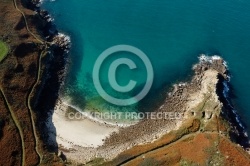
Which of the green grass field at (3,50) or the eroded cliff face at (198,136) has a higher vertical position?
the green grass field at (3,50)

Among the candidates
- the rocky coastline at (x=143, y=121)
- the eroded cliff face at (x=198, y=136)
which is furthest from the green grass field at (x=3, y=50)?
the eroded cliff face at (x=198, y=136)

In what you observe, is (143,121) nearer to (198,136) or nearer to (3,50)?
(198,136)

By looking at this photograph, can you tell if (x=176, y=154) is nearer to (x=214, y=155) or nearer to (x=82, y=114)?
(x=214, y=155)

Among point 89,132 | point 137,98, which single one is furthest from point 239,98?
point 89,132

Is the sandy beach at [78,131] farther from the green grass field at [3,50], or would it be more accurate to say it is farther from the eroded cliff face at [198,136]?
the green grass field at [3,50]

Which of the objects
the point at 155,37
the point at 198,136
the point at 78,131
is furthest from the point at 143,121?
the point at 155,37

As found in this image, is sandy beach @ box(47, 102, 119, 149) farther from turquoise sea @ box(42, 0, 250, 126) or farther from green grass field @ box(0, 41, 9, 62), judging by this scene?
green grass field @ box(0, 41, 9, 62)

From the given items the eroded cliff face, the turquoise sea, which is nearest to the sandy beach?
the turquoise sea

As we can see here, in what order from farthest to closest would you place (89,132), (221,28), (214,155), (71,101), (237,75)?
(221,28) < (237,75) < (71,101) < (89,132) < (214,155)
